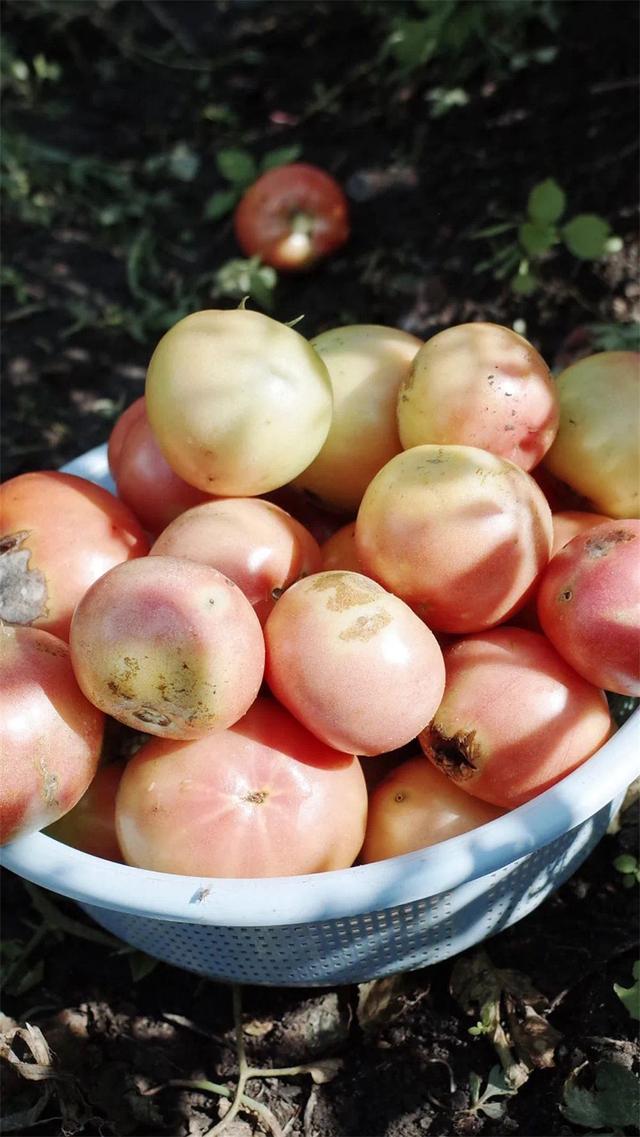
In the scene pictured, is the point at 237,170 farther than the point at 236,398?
Yes

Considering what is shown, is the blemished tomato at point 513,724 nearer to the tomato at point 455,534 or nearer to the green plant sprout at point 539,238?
the tomato at point 455,534

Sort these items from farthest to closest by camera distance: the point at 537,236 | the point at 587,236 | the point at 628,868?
the point at 537,236, the point at 587,236, the point at 628,868

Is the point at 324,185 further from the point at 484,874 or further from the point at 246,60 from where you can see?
the point at 484,874

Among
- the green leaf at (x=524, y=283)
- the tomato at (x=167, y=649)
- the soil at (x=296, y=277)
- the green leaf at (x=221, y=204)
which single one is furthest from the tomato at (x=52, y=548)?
the green leaf at (x=221, y=204)

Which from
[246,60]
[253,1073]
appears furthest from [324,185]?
[253,1073]

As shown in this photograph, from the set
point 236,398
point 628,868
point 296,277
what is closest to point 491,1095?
point 628,868

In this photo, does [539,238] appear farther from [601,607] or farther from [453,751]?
[453,751]
